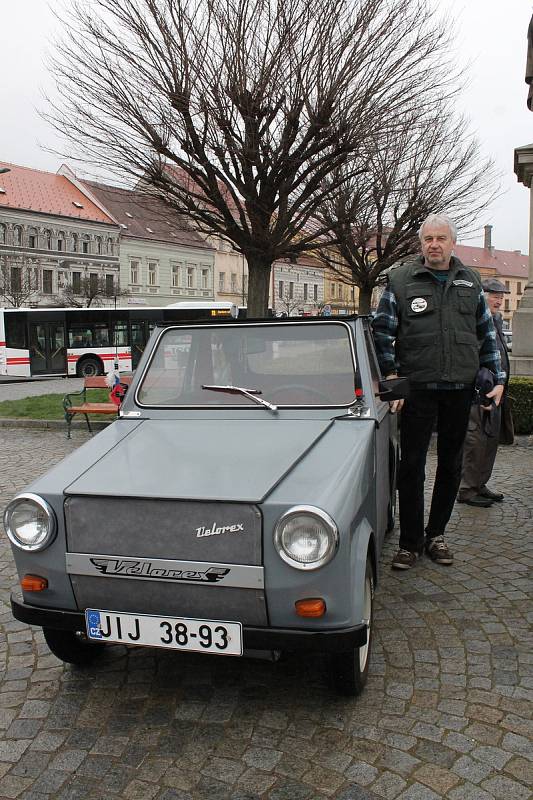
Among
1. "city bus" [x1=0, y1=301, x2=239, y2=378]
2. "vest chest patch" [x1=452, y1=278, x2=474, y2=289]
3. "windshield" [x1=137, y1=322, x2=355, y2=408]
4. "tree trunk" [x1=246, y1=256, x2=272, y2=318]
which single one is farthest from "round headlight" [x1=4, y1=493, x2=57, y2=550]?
"city bus" [x1=0, y1=301, x2=239, y2=378]

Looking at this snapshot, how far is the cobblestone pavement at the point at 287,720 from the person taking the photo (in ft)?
8.53

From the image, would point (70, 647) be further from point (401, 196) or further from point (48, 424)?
point (401, 196)

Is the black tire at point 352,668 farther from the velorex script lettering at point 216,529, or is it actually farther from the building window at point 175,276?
the building window at point 175,276

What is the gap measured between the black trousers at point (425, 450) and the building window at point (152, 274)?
226 feet

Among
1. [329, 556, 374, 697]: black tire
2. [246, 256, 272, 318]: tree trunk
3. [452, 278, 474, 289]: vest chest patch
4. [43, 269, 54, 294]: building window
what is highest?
[43, 269, 54, 294]: building window

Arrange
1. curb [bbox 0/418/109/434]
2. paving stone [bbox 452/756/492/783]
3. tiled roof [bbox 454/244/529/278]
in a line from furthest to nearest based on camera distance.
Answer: tiled roof [bbox 454/244/529/278]
curb [bbox 0/418/109/434]
paving stone [bbox 452/756/492/783]

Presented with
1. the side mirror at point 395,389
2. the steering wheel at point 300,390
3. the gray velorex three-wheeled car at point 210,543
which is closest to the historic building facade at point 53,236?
the steering wheel at point 300,390

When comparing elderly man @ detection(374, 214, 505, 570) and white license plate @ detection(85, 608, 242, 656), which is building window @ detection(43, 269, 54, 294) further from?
white license plate @ detection(85, 608, 242, 656)

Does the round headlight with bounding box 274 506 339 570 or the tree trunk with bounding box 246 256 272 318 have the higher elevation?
the tree trunk with bounding box 246 256 272 318

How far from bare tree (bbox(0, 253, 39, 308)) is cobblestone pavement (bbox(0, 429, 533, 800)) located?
166 ft

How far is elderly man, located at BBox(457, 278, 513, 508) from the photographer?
6.46 metres

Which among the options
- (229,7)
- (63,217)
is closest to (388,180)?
(229,7)

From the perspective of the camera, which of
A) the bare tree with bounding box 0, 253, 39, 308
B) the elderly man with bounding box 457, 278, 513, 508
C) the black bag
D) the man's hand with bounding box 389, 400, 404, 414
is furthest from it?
the bare tree with bounding box 0, 253, 39, 308

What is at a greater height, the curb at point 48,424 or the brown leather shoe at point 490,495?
the brown leather shoe at point 490,495
